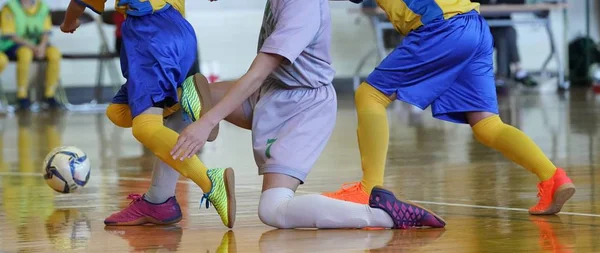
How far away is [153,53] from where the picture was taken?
325cm

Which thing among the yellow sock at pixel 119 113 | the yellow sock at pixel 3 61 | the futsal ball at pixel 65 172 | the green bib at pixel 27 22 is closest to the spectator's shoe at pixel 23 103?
the yellow sock at pixel 3 61

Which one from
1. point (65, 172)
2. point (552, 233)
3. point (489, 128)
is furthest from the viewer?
point (65, 172)

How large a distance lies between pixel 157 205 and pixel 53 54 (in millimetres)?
8546

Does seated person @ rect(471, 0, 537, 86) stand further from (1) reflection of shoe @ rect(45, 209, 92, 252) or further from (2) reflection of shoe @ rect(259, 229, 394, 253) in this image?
(2) reflection of shoe @ rect(259, 229, 394, 253)

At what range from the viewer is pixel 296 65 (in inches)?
129

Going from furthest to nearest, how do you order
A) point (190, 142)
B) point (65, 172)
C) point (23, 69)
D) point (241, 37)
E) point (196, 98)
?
point (241, 37) < point (23, 69) < point (65, 172) < point (196, 98) < point (190, 142)

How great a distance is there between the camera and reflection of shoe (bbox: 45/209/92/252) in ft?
9.65

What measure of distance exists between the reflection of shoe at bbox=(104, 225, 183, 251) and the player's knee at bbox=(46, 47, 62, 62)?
855 cm

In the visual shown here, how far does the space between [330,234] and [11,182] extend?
2.10 metres

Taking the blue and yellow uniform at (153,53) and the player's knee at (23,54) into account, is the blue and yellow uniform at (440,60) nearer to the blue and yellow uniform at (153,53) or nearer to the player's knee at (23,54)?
the blue and yellow uniform at (153,53)

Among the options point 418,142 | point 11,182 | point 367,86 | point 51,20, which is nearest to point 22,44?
point 51,20

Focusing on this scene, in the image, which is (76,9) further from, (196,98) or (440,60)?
(440,60)

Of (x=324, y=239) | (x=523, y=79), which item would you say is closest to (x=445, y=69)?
(x=324, y=239)

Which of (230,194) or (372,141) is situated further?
(372,141)
